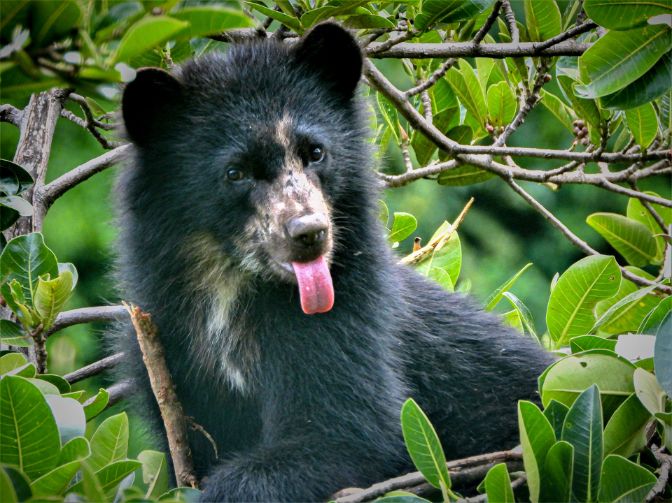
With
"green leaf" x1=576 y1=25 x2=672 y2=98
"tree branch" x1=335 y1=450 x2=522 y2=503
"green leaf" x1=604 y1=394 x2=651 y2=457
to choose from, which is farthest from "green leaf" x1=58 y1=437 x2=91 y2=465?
"green leaf" x1=576 y1=25 x2=672 y2=98

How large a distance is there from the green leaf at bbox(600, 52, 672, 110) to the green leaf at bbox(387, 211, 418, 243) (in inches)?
54.8

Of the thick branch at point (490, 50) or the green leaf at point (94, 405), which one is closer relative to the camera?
the green leaf at point (94, 405)

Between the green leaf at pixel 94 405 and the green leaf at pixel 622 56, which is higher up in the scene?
the green leaf at pixel 622 56

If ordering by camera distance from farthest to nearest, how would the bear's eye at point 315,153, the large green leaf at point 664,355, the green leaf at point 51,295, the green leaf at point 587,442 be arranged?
1. the bear's eye at point 315,153
2. the green leaf at point 51,295
3. the large green leaf at point 664,355
4. the green leaf at point 587,442

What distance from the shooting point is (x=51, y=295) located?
2.77m

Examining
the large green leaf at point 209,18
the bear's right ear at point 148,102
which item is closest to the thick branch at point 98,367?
the bear's right ear at point 148,102

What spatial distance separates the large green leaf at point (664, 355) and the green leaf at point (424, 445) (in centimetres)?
57

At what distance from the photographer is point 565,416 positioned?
2.13m

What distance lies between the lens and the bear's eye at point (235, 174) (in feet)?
10.0

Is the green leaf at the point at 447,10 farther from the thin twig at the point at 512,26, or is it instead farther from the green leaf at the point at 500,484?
the green leaf at the point at 500,484

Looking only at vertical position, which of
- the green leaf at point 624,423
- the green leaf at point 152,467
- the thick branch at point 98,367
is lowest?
the green leaf at point 152,467

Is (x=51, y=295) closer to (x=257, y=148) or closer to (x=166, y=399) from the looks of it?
(x=166, y=399)

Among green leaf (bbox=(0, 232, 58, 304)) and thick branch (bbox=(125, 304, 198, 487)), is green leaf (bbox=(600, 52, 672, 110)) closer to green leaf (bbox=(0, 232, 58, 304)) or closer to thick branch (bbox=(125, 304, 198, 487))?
thick branch (bbox=(125, 304, 198, 487))

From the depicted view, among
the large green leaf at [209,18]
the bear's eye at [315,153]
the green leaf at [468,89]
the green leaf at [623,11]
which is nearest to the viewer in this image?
the large green leaf at [209,18]
